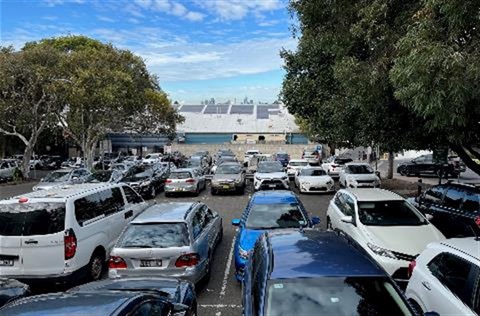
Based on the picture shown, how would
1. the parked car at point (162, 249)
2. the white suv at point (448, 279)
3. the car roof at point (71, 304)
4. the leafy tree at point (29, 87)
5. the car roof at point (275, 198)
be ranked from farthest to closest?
the leafy tree at point (29, 87), the car roof at point (275, 198), the parked car at point (162, 249), the white suv at point (448, 279), the car roof at point (71, 304)

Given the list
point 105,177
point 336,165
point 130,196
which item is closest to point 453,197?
point 130,196

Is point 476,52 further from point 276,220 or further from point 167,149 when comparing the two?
point 167,149

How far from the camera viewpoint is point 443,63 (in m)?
7.99

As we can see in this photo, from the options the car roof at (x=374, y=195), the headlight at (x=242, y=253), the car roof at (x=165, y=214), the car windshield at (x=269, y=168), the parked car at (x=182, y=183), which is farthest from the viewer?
the car windshield at (x=269, y=168)

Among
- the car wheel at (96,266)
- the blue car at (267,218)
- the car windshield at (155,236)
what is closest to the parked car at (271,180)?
the blue car at (267,218)

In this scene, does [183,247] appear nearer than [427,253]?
No

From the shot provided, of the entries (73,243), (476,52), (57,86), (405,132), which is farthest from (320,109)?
(57,86)

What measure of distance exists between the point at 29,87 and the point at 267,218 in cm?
2773

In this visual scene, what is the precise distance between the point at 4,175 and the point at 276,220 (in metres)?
31.7

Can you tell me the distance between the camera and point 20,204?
917cm

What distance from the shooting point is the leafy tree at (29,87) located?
3203 centimetres

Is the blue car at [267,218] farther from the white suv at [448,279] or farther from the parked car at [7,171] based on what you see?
the parked car at [7,171]

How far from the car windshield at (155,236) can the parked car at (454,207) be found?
258 inches

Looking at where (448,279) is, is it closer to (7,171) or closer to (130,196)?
(130,196)
